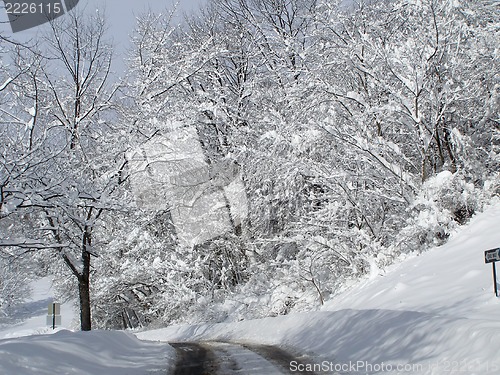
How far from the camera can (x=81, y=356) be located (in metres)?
9.16

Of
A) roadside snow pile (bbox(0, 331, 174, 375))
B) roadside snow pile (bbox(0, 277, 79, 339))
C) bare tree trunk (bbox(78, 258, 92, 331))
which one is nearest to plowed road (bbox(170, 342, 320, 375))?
roadside snow pile (bbox(0, 331, 174, 375))

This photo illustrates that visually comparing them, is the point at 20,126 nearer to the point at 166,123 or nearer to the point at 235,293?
the point at 166,123

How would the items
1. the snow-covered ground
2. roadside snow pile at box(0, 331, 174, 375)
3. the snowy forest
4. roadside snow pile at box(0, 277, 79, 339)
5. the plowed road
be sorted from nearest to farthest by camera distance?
the snow-covered ground → roadside snow pile at box(0, 331, 174, 375) → the plowed road → the snowy forest → roadside snow pile at box(0, 277, 79, 339)

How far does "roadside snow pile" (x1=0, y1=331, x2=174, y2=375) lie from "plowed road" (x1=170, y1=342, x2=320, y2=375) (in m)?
0.51

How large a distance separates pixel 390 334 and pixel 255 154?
512 inches

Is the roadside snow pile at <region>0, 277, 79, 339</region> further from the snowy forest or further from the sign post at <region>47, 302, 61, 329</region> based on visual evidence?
the sign post at <region>47, 302, 61, 329</region>

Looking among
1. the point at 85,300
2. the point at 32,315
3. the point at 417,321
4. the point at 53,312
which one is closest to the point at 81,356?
the point at 417,321

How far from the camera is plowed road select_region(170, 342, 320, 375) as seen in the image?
30.8 ft

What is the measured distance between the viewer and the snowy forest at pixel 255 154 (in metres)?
14.7

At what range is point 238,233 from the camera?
26484 millimetres

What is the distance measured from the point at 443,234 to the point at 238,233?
1334 cm

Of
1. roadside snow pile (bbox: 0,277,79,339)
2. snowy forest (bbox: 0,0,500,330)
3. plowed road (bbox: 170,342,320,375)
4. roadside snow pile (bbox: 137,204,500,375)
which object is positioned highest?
snowy forest (bbox: 0,0,500,330)

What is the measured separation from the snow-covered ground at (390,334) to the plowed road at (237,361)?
0.36 meters

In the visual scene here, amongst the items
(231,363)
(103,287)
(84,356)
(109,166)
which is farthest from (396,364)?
(103,287)
